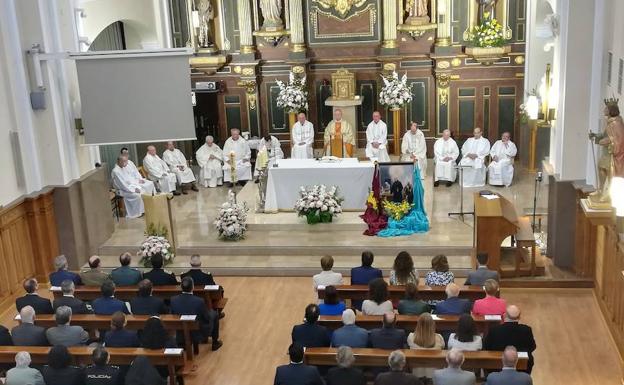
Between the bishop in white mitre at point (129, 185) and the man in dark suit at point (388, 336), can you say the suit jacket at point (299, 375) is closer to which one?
the man in dark suit at point (388, 336)

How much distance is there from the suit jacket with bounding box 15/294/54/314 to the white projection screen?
3959 millimetres

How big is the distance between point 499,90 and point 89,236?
993cm

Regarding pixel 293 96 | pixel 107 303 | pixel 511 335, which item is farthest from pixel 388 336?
pixel 293 96

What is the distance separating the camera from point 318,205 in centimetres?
1360

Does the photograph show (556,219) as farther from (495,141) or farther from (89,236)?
(89,236)

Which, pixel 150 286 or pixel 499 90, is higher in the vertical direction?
pixel 499 90

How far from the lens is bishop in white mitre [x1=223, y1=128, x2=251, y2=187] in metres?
17.3

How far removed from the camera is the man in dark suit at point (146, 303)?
9211 mm

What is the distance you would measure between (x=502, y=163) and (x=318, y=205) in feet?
15.9

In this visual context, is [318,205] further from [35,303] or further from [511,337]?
[511,337]

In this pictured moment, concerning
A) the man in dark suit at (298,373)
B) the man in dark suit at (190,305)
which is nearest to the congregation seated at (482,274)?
the man in dark suit at (298,373)

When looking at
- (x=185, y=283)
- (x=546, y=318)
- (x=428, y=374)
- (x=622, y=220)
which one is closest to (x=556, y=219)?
(x=546, y=318)

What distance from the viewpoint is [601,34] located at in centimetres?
1088

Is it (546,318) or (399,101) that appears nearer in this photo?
(546,318)
